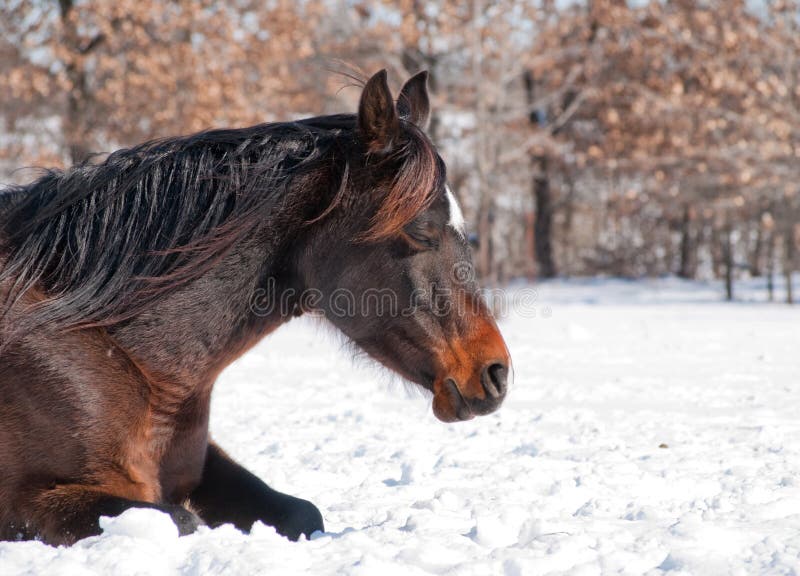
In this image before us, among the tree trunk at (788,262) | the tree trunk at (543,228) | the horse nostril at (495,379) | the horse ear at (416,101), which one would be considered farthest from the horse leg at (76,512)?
the tree trunk at (543,228)

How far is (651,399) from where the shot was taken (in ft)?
21.7

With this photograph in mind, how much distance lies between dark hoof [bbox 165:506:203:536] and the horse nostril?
3.44ft

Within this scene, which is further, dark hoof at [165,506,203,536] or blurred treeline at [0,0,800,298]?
blurred treeline at [0,0,800,298]

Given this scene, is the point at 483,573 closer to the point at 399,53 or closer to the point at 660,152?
the point at 399,53

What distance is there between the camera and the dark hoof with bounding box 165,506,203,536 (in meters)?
2.63

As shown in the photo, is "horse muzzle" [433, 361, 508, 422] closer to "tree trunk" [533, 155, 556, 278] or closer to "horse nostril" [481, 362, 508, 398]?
"horse nostril" [481, 362, 508, 398]

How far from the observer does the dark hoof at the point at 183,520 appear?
8.63ft

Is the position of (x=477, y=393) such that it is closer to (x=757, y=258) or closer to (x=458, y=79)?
(x=458, y=79)

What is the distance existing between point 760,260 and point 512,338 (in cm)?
1299

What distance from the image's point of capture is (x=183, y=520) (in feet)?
8.70

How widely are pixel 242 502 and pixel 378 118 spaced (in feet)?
5.03

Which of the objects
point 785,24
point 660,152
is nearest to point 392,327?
point 785,24

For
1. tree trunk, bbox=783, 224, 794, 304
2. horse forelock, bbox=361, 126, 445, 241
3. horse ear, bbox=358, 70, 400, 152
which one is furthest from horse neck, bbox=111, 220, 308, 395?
tree trunk, bbox=783, 224, 794, 304

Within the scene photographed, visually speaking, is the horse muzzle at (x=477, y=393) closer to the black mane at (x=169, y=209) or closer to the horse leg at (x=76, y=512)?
the black mane at (x=169, y=209)
